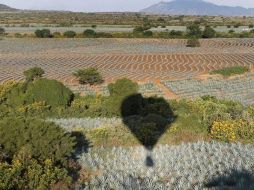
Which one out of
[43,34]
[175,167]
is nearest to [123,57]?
[43,34]

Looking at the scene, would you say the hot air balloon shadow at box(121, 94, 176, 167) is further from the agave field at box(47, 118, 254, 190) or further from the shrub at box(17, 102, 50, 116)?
the shrub at box(17, 102, 50, 116)

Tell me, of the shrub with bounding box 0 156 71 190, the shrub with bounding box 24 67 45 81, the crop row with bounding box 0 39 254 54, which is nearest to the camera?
the shrub with bounding box 0 156 71 190

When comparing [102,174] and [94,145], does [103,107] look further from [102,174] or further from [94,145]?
[102,174]

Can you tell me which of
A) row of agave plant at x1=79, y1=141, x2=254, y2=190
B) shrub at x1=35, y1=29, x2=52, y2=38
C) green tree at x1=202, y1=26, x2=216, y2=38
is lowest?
shrub at x1=35, y1=29, x2=52, y2=38

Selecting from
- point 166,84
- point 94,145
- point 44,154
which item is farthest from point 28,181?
point 166,84

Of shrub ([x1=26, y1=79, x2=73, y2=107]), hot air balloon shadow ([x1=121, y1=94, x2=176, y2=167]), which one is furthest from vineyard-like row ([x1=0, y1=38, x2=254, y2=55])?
hot air balloon shadow ([x1=121, y1=94, x2=176, y2=167])

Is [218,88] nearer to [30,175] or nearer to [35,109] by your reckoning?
[35,109]
